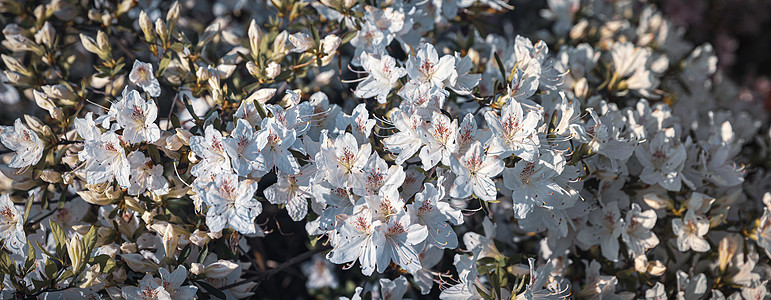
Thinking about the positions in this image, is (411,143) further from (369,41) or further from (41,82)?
(41,82)

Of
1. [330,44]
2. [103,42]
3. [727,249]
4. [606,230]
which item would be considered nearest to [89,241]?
[103,42]

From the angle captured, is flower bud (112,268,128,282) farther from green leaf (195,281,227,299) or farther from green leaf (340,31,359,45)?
green leaf (340,31,359,45)

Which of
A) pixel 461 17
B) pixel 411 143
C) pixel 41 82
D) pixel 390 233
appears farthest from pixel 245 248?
pixel 461 17

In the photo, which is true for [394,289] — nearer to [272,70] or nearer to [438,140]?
[438,140]

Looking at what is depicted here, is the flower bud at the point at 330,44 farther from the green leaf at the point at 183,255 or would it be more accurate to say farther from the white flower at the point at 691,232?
the white flower at the point at 691,232

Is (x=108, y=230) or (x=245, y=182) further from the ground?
(x=245, y=182)

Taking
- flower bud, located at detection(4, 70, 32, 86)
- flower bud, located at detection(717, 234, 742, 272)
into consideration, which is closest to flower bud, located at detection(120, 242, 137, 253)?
flower bud, located at detection(4, 70, 32, 86)

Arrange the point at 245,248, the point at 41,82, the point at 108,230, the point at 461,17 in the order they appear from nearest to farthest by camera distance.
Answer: the point at 108,230
the point at 245,248
the point at 41,82
the point at 461,17
